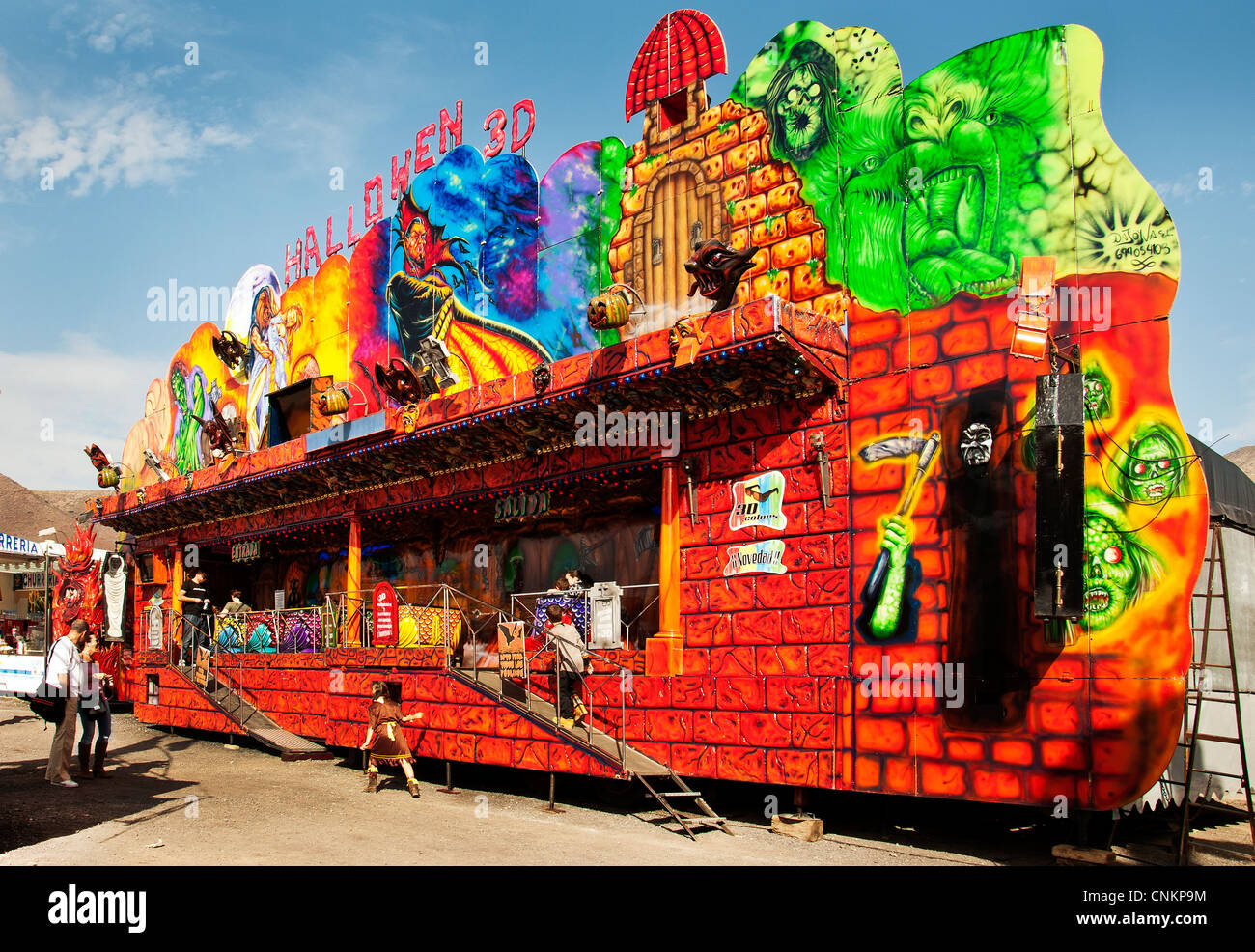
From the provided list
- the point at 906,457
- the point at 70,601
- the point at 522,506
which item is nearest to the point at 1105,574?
the point at 906,457

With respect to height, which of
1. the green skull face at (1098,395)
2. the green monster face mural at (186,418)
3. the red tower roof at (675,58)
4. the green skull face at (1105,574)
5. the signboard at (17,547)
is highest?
the red tower roof at (675,58)

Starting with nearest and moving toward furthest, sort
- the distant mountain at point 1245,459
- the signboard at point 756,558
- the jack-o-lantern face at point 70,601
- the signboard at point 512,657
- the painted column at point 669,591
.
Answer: the signboard at point 756,558
the painted column at point 669,591
the signboard at point 512,657
the jack-o-lantern face at point 70,601
the distant mountain at point 1245,459

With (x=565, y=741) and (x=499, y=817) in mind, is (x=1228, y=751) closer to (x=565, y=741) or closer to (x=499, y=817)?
(x=565, y=741)

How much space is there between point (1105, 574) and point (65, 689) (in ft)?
41.3

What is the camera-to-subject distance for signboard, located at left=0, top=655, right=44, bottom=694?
2458cm

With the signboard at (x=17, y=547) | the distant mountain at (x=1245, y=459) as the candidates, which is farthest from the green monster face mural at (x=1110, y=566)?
the distant mountain at (x=1245, y=459)

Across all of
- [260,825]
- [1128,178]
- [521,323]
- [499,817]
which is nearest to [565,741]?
[499,817]

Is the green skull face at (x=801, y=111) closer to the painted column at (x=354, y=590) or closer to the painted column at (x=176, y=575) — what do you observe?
the painted column at (x=354, y=590)

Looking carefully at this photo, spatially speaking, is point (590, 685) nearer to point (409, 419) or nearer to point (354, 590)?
point (409, 419)

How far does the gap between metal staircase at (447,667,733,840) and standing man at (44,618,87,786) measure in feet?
17.5

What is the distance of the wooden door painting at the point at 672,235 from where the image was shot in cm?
1532

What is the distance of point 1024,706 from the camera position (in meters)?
11.1

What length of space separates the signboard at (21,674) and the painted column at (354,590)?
928 centimetres

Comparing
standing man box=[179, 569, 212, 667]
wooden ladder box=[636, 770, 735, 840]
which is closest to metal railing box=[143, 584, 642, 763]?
standing man box=[179, 569, 212, 667]
